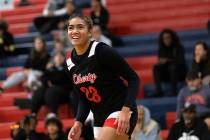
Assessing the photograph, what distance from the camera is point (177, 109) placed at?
7.70 metres

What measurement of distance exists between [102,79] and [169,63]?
4137mm

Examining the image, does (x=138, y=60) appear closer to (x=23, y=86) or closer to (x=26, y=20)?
(x=23, y=86)

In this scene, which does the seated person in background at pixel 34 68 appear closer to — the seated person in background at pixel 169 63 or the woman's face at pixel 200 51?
the seated person in background at pixel 169 63

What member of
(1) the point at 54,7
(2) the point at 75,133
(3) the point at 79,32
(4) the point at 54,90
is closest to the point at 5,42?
(1) the point at 54,7

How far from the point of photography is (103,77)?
4562 millimetres

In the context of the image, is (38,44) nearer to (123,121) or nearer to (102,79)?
(102,79)

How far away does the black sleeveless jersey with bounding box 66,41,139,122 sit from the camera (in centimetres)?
445

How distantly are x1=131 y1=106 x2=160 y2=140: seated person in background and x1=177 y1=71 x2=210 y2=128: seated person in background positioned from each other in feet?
1.77

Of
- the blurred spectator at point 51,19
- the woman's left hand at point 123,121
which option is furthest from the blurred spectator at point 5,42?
the woman's left hand at point 123,121

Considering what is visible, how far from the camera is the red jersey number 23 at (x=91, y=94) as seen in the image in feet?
15.1

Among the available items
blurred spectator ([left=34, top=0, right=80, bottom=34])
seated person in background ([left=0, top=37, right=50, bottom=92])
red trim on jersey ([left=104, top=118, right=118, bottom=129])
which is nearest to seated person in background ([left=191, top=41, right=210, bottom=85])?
seated person in background ([left=0, top=37, right=50, bottom=92])

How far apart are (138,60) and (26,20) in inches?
128

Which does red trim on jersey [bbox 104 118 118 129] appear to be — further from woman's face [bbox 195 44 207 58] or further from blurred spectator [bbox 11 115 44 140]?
woman's face [bbox 195 44 207 58]

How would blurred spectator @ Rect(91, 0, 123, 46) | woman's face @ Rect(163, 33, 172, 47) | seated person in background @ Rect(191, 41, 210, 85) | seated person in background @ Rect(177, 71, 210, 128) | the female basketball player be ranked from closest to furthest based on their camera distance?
the female basketball player < seated person in background @ Rect(177, 71, 210, 128) < seated person in background @ Rect(191, 41, 210, 85) < woman's face @ Rect(163, 33, 172, 47) < blurred spectator @ Rect(91, 0, 123, 46)
